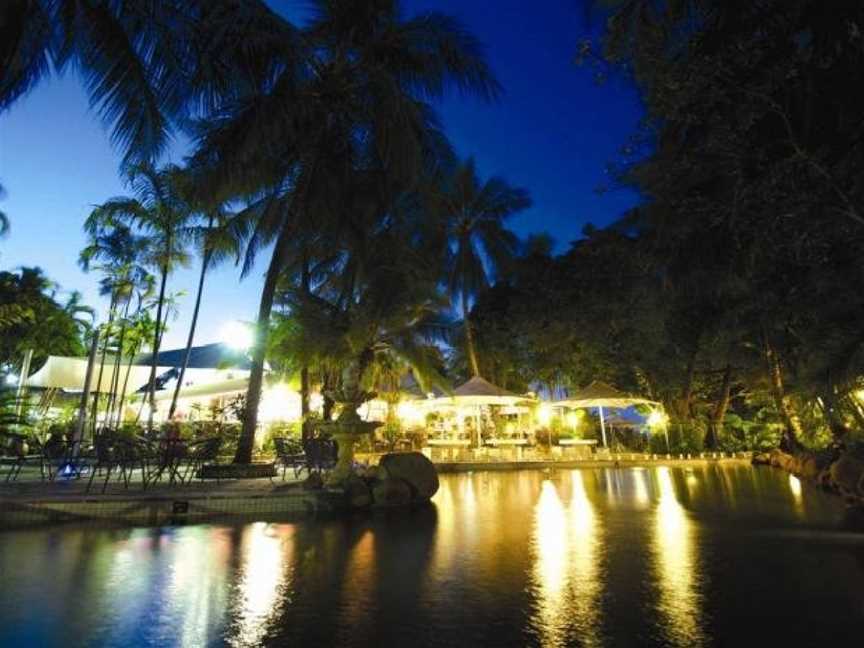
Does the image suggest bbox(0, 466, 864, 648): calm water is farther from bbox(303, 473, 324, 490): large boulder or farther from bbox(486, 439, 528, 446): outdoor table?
bbox(486, 439, 528, 446): outdoor table

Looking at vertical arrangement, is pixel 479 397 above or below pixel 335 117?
below

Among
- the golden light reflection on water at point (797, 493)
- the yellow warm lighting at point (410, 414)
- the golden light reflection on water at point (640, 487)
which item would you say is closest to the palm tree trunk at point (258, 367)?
the golden light reflection on water at point (640, 487)

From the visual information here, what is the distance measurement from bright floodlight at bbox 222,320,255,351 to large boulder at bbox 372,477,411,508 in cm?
1029

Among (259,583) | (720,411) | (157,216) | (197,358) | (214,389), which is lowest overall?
(259,583)

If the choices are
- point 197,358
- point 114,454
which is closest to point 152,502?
point 114,454

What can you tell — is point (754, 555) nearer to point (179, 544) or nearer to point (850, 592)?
point (850, 592)

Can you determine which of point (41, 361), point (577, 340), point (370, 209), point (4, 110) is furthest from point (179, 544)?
point (41, 361)

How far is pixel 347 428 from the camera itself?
8.84 meters

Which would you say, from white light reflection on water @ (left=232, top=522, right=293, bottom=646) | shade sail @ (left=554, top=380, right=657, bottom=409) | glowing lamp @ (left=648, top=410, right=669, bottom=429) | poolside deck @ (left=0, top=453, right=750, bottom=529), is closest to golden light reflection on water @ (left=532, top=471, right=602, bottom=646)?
white light reflection on water @ (left=232, top=522, right=293, bottom=646)

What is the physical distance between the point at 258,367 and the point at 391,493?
193 inches

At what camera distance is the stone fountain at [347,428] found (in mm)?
8594

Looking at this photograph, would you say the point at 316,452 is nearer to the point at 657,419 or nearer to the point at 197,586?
the point at 197,586

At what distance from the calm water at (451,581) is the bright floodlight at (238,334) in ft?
38.5

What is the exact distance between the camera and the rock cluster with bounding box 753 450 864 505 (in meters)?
8.09
